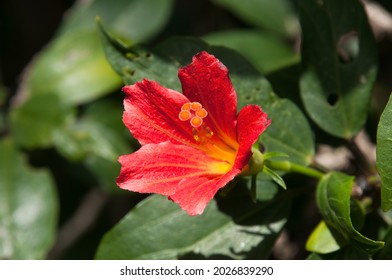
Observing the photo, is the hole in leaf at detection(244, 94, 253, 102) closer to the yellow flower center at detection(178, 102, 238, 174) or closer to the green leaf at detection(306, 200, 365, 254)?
the yellow flower center at detection(178, 102, 238, 174)

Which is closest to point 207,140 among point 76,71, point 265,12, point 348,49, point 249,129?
point 249,129

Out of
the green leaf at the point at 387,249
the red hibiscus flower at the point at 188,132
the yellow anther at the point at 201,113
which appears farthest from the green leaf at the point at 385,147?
the yellow anther at the point at 201,113

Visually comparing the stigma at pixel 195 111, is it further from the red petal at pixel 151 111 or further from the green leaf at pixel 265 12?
the green leaf at pixel 265 12

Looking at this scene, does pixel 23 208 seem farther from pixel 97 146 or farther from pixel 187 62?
pixel 187 62

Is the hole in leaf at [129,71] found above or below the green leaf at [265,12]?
above

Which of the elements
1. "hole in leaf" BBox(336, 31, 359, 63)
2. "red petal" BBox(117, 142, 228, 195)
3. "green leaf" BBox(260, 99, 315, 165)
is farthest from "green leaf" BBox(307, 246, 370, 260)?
→ "hole in leaf" BBox(336, 31, 359, 63)
